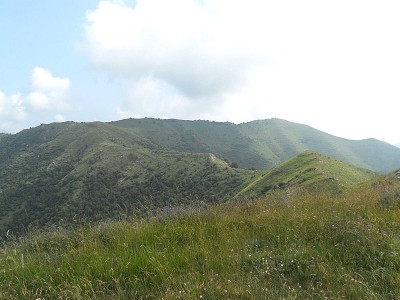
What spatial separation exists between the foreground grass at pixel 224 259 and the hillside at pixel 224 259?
0.05ft

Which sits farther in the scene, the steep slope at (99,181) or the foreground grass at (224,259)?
the steep slope at (99,181)

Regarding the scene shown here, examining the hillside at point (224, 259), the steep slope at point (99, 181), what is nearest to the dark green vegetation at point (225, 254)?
the hillside at point (224, 259)

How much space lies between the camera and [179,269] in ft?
14.8

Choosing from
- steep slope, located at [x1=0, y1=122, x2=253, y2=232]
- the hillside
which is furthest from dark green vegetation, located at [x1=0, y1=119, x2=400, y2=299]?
steep slope, located at [x1=0, y1=122, x2=253, y2=232]

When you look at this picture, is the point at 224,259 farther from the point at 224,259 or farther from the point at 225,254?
the point at 225,254

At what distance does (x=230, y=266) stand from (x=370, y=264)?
6.18ft

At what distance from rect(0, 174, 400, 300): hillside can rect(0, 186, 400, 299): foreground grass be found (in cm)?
1

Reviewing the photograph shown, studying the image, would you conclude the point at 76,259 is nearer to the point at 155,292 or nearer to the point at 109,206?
the point at 155,292

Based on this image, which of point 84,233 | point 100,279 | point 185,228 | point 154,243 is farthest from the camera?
point 84,233

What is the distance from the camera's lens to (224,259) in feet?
15.6

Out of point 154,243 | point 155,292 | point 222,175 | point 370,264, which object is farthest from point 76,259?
point 222,175

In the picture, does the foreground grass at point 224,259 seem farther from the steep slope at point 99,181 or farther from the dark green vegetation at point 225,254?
the steep slope at point 99,181

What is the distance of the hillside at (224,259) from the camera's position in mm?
3953

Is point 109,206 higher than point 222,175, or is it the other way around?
point 222,175
